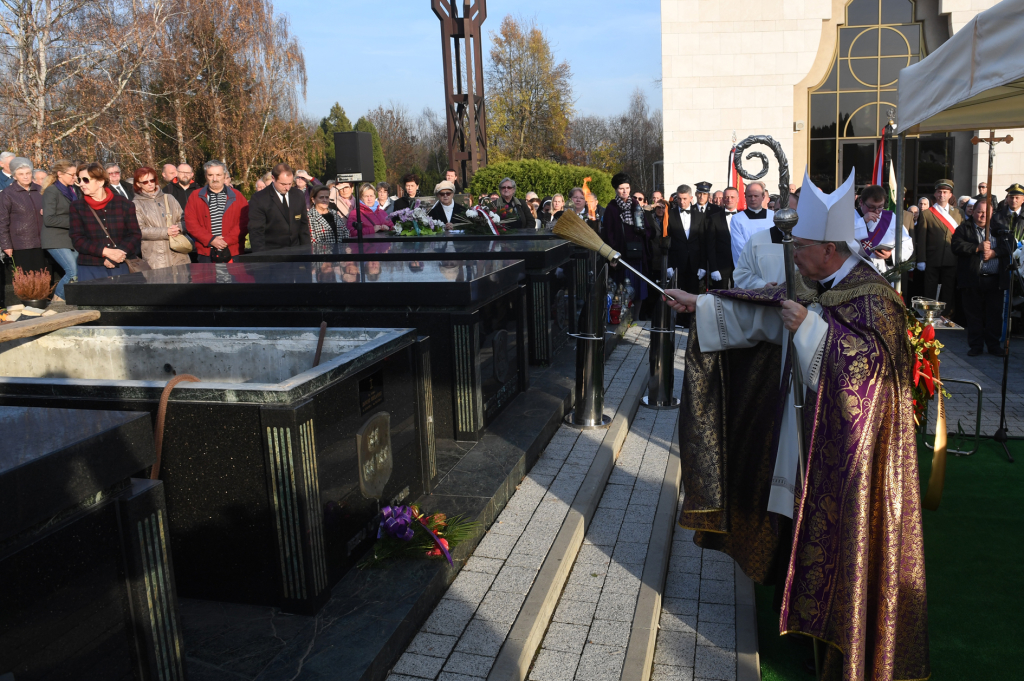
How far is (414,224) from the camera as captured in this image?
10.1 metres

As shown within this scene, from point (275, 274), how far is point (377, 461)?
8.45 ft

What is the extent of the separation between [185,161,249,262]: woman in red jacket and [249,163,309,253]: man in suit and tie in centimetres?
37

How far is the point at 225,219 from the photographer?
934cm

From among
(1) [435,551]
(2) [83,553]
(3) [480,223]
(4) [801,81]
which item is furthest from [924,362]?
(4) [801,81]

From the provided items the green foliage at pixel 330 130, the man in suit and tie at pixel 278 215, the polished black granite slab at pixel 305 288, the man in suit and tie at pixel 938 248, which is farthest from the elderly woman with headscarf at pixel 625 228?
the green foliage at pixel 330 130

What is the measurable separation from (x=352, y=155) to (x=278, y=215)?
110 centimetres

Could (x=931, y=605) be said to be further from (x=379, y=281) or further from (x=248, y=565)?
(x=379, y=281)

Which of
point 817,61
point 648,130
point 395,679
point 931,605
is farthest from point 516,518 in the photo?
point 648,130

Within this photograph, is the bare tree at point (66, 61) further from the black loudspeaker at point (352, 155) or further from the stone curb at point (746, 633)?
the stone curb at point (746, 633)

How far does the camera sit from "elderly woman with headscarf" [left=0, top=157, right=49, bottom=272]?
9.42 meters

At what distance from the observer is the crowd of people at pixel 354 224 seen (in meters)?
8.22

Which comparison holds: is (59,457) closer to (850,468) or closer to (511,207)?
(850,468)

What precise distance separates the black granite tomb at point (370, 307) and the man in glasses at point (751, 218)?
3.39 metres

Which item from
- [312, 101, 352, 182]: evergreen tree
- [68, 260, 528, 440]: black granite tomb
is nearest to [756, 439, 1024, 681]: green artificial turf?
[68, 260, 528, 440]: black granite tomb
